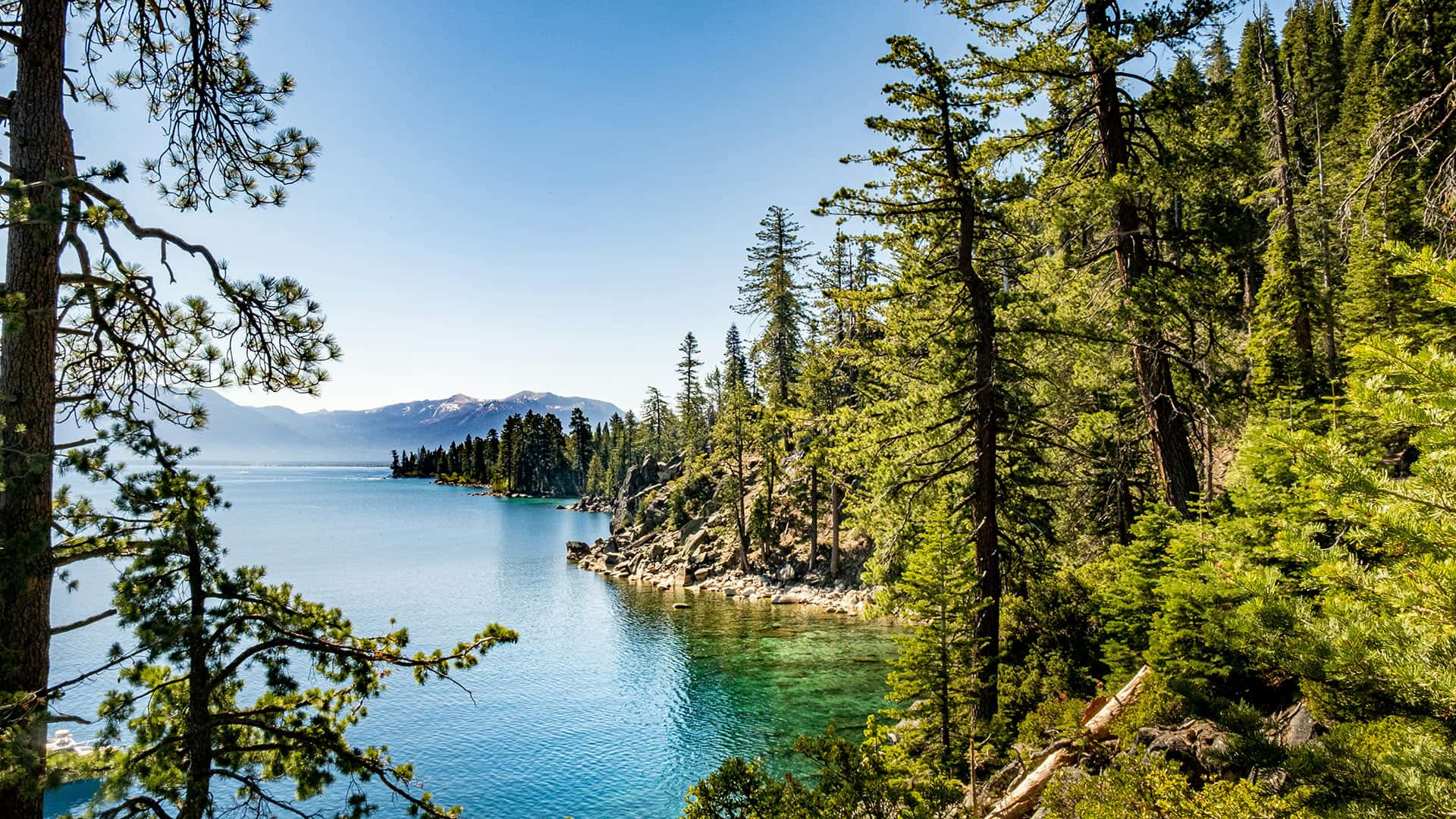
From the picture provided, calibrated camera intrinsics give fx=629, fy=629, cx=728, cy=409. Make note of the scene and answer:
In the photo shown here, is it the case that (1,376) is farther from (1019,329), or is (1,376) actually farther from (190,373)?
(1019,329)

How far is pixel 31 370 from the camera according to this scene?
4188 millimetres

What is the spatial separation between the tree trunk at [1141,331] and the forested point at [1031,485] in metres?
0.05

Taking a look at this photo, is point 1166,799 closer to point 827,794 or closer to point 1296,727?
point 1296,727

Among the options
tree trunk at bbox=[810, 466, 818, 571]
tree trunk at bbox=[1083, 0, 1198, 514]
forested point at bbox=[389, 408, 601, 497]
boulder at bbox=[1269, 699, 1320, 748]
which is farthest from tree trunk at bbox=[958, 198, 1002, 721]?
forested point at bbox=[389, 408, 601, 497]

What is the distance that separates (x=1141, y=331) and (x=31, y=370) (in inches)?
467

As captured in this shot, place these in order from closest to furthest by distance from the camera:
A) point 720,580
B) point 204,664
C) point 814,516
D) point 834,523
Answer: point 204,664, point 834,523, point 814,516, point 720,580

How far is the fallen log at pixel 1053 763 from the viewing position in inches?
288

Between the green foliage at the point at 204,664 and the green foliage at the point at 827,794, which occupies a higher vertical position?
the green foliage at the point at 204,664

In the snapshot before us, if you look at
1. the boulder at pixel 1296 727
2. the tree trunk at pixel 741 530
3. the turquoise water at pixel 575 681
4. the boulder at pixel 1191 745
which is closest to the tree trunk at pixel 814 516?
the tree trunk at pixel 741 530

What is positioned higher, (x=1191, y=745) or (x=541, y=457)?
(x=541, y=457)

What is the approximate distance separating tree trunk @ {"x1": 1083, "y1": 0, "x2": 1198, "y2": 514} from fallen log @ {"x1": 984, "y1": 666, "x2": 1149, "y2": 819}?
2.88 metres

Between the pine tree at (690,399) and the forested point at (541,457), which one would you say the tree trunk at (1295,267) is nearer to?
the pine tree at (690,399)

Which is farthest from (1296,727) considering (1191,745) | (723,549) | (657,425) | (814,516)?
(657,425)

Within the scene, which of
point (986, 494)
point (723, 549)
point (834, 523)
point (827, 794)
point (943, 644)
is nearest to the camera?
point (827, 794)
